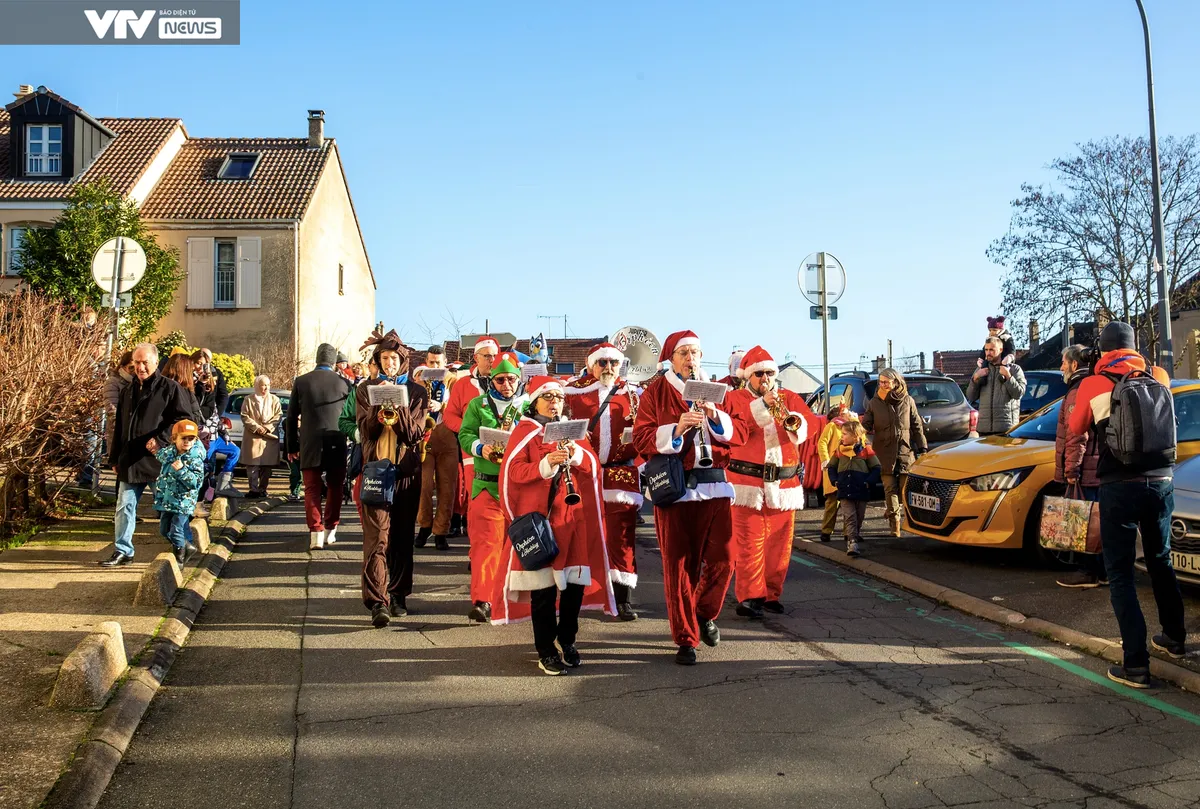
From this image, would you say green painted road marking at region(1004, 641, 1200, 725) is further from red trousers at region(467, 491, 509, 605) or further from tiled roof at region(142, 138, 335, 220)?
tiled roof at region(142, 138, 335, 220)

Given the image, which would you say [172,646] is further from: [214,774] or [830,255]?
[830,255]

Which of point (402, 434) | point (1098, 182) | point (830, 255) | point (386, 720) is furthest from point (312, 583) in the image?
point (1098, 182)

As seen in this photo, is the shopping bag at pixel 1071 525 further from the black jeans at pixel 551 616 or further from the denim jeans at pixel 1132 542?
the black jeans at pixel 551 616

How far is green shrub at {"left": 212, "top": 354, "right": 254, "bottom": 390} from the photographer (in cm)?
3138

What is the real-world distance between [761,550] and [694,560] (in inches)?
50.4

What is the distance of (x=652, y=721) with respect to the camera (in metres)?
5.48

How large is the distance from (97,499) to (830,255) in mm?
9272

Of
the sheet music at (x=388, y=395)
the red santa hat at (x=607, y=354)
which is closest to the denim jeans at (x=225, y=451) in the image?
the sheet music at (x=388, y=395)

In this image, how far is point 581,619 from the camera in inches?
319

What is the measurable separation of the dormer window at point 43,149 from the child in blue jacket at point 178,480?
3108cm

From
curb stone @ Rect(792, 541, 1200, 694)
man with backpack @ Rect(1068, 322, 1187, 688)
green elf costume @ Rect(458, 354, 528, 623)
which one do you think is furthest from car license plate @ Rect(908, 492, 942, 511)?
green elf costume @ Rect(458, 354, 528, 623)

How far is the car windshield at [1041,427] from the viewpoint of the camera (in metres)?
10.4

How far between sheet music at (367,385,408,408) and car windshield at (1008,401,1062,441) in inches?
236

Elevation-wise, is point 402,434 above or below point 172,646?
above
